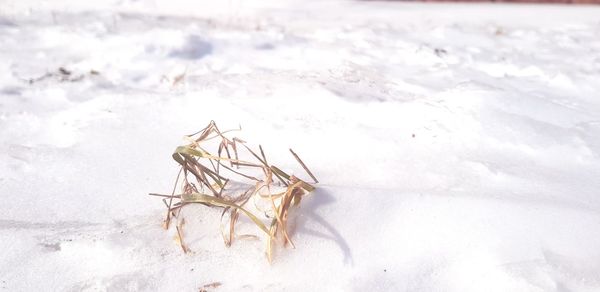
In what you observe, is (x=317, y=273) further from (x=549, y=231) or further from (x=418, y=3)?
(x=418, y=3)

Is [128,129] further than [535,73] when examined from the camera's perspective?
No

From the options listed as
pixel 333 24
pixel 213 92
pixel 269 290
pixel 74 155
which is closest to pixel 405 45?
pixel 333 24

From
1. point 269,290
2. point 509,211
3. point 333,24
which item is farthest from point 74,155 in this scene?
point 333,24

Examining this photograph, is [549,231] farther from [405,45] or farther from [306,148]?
[405,45]

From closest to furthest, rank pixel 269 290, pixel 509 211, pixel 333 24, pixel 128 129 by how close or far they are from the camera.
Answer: pixel 269 290 → pixel 509 211 → pixel 128 129 → pixel 333 24

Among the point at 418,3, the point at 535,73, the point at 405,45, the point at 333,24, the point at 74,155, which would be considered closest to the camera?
the point at 74,155

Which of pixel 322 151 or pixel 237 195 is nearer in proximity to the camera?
pixel 237 195
